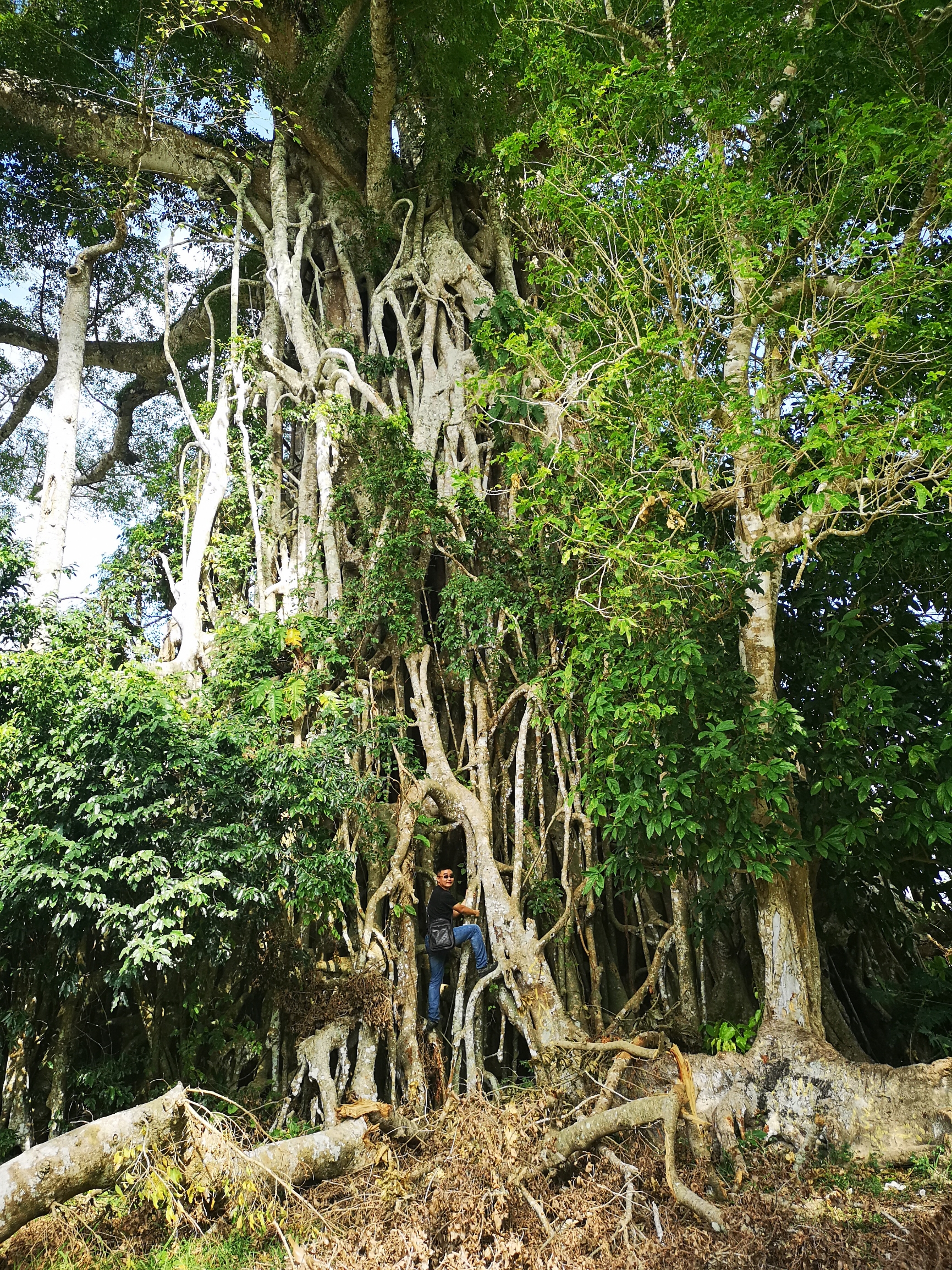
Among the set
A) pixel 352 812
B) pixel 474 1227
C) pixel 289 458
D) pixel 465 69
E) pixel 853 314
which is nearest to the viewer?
pixel 474 1227

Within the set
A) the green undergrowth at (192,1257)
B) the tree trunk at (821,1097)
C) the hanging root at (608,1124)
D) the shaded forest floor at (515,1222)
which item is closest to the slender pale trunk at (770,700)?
the tree trunk at (821,1097)

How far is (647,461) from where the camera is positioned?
4.66 metres

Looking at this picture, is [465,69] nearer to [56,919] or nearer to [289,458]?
[289,458]

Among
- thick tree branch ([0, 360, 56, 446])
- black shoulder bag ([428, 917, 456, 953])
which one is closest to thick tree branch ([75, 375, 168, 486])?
thick tree branch ([0, 360, 56, 446])

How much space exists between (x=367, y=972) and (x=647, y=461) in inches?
133

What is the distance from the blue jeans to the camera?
523 cm

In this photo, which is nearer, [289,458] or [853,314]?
[853,314]

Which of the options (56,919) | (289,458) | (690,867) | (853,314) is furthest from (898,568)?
(289,458)

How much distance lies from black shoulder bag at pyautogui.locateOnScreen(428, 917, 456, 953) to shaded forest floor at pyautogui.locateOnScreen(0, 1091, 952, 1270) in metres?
1.27

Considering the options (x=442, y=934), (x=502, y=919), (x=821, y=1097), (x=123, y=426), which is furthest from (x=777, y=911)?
(x=123, y=426)

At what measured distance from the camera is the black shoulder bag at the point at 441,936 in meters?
5.14

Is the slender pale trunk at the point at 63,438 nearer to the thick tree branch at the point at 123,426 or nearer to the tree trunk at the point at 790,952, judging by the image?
the thick tree branch at the point at 123,426

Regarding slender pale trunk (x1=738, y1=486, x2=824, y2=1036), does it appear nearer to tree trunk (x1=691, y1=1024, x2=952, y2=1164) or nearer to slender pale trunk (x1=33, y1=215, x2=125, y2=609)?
tree trunk (x1=691, y1=1024, x2=952, y2=1164)

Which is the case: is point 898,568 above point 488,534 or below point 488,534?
below
